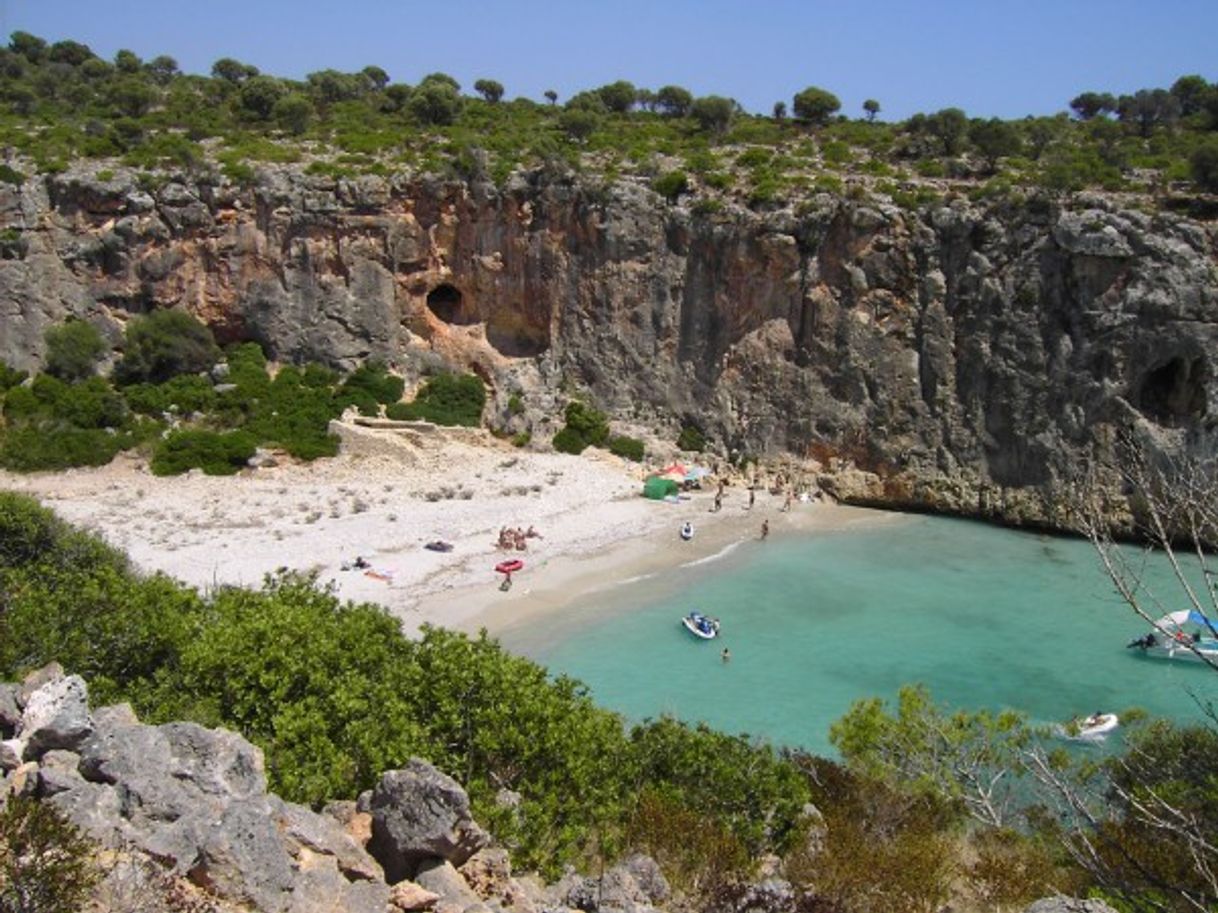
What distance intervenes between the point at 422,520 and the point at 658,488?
9.69 meters

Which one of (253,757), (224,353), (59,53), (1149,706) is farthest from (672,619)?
(59,53)

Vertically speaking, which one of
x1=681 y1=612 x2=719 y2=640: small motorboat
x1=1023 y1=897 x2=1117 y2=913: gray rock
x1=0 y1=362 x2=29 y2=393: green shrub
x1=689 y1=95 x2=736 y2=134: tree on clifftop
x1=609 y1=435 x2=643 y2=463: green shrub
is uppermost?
x1=689 y1=95 x2=736 y2=134: tree on clifftop

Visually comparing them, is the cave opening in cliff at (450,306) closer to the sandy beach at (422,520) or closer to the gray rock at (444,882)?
the sandy beach at (422,520)

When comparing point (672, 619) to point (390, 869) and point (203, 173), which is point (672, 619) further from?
point (203, 173)

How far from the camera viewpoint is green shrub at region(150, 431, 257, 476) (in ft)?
117

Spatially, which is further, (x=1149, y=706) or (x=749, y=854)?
(x=1149, y=706)

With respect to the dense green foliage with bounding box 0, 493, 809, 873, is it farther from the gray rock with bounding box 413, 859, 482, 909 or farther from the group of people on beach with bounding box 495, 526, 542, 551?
the group of people on beach with bounding box 495, 526, 542, 551

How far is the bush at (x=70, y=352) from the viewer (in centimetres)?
3916

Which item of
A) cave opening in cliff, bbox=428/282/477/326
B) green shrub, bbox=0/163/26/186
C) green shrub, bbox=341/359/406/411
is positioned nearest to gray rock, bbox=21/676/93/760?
green shrub, bbox=341/359/406/411

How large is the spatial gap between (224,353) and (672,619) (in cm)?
2650

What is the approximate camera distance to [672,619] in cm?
2689

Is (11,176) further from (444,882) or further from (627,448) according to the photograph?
(444,882)

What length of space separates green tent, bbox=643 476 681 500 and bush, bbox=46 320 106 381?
22.9m

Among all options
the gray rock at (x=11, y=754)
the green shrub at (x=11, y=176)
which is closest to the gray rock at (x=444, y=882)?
the gray rock at (x=11, y=754)
